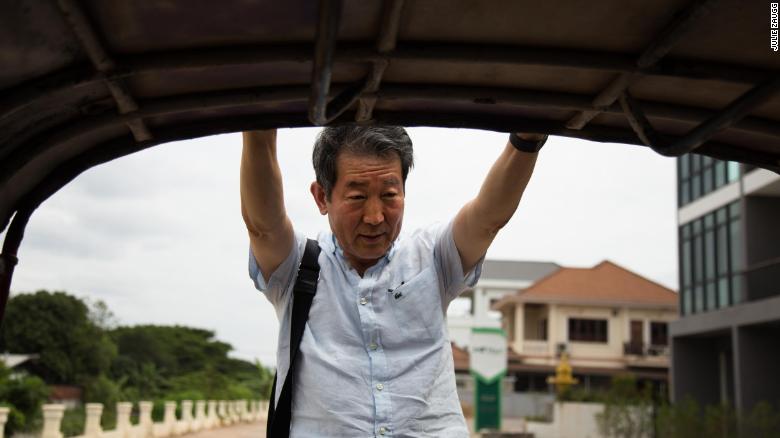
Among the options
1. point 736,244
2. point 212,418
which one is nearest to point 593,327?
point 212,418

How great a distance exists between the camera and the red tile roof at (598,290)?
4203 cm

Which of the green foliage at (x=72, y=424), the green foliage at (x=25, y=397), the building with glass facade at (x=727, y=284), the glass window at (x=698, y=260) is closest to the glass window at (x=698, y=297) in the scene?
the building with glass facade at (x=727, y=284)

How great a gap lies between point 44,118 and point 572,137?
1.29 metres

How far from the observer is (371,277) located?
2.71 m

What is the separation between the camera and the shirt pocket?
259 cm

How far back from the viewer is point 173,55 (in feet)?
6.08

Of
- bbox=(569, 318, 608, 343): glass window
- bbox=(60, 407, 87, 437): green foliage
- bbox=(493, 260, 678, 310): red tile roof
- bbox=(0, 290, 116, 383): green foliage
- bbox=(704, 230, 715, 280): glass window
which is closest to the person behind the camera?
bbox=(60, 407, 87, 437): green foliage

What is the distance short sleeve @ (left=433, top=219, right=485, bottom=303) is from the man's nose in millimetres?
291

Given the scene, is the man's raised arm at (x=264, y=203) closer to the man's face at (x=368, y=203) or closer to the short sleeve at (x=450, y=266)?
the man's face at (x=368, y=203)

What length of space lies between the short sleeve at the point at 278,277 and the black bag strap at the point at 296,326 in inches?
1.1

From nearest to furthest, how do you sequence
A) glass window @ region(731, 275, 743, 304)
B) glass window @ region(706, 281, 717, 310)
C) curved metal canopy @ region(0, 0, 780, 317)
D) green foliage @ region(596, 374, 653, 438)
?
curved metal canopy @ region(0, 0, 780, 317)
glass window @ region(731, 275, 743, 304)
green foliage @ region(596, 374, 653, 438)
glass window @ region(706, 281, 717, 310)

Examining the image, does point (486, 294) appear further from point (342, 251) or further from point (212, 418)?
point (342, 251)

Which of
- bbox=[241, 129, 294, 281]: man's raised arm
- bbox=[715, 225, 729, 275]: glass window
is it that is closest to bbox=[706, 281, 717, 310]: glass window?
bbox=[715, 225, 729, 275]: glass window

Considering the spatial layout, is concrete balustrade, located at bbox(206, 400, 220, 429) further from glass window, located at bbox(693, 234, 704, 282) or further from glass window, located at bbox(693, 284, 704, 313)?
glass window, located at bbox(693, 234, 704, 282)
